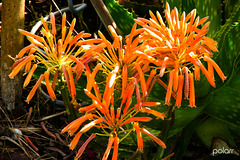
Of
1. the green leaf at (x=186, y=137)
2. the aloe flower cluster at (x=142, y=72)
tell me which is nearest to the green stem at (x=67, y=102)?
the aloe flower cluster at (x=142, y=72)

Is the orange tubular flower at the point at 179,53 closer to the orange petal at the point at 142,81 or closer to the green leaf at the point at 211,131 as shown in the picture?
the orange petal at the point at 142,81

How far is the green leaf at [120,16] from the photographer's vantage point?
1.15 meters

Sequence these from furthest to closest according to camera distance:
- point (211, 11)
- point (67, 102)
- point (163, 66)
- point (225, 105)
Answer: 1. point (211, 11)
2. point (225, 105)
3. point (67, 102)
4. point (163, 66)

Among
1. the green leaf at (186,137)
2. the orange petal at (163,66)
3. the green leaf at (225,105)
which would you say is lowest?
the green leaf at (186,137)

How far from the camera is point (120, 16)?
1.18m

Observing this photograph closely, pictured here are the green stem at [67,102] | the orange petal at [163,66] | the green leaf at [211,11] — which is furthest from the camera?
the green leaf at [211,11]

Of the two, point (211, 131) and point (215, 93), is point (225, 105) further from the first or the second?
point (211, 131)

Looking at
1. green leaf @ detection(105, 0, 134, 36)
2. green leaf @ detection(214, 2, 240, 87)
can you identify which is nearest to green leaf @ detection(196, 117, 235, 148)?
green leaf @ detection(214, 2, 240, 87)

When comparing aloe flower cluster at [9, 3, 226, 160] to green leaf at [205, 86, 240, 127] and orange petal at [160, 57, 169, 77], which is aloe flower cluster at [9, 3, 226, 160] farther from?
green leaf at [205, 86, 240, 127]

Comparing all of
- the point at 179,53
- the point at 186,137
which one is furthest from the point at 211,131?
the point at 179,53

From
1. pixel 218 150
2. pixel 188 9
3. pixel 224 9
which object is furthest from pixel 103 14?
pixel 218 150

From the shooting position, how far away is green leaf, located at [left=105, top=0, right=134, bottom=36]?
1.15 meters

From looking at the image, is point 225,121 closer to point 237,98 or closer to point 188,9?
point 237,98

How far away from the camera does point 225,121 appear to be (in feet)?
3.45
